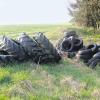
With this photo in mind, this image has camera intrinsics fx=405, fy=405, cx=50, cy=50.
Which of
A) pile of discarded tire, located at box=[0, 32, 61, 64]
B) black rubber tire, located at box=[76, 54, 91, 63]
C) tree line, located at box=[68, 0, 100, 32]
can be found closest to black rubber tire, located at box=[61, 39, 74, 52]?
black rubber tire, located at box=[76, 54, 91, 63]

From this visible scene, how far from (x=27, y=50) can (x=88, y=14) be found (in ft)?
106

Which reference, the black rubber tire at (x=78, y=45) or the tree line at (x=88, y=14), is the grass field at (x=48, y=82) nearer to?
the black rubber tire at (x=78, y=45)

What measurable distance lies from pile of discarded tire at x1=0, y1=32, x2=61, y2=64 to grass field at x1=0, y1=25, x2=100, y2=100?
0.33 metres

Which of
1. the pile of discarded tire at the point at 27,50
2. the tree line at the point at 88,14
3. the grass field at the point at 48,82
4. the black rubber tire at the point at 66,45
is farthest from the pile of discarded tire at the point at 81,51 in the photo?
the tree line at the point at 88,14

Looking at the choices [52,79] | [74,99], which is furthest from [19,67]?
[74,99]

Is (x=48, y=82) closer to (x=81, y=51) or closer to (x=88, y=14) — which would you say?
(x=81, y=51)

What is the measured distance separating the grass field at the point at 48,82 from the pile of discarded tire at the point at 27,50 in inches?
12.8

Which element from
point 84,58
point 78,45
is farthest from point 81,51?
point 78,45

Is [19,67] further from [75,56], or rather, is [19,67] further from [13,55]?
[75,56]

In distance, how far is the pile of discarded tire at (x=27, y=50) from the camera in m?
14.2

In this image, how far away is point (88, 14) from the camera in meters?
46.0

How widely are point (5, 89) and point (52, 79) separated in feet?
6.76

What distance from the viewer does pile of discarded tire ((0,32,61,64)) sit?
14.2 m

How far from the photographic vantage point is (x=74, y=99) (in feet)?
32.1
